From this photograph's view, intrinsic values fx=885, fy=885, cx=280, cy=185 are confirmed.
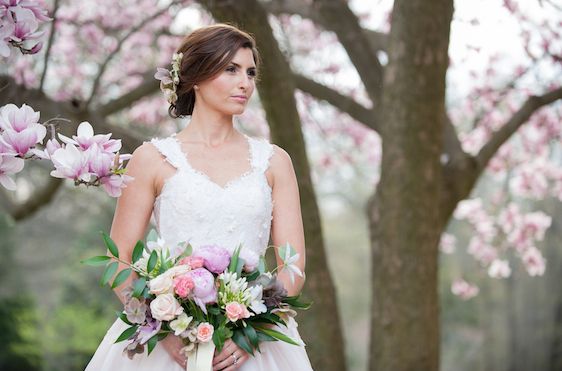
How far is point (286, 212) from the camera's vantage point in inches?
104

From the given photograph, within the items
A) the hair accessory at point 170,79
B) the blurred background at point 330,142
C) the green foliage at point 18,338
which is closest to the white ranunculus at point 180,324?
the hair accessory at point 170,79

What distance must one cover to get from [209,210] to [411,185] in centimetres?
191

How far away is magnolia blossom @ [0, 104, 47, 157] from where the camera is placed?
7.18 feet

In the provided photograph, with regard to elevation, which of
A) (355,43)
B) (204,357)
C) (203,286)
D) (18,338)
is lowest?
(18,338)

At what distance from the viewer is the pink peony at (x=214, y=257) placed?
2258 millimetres

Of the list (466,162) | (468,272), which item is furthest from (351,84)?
(468,272)

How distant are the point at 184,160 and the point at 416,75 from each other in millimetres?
1962

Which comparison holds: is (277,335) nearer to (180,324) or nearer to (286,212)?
(180,324)

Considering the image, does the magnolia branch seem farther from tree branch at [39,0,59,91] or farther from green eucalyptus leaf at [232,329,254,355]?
green eucalyptus leaf at [232,329,254,355]

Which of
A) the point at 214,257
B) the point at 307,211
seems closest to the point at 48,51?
the point at 307,211

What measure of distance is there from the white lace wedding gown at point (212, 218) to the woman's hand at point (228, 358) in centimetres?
15

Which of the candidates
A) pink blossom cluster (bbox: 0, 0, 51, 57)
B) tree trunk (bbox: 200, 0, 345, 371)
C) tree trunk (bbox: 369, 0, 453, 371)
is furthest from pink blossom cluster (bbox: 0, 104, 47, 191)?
tree trunk (bbox: 369, 0, 453, 371)

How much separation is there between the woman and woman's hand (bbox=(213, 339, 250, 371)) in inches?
4.7

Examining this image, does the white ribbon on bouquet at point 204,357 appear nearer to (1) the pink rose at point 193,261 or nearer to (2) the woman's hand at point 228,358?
(2) the woman's hand at point 228,358
